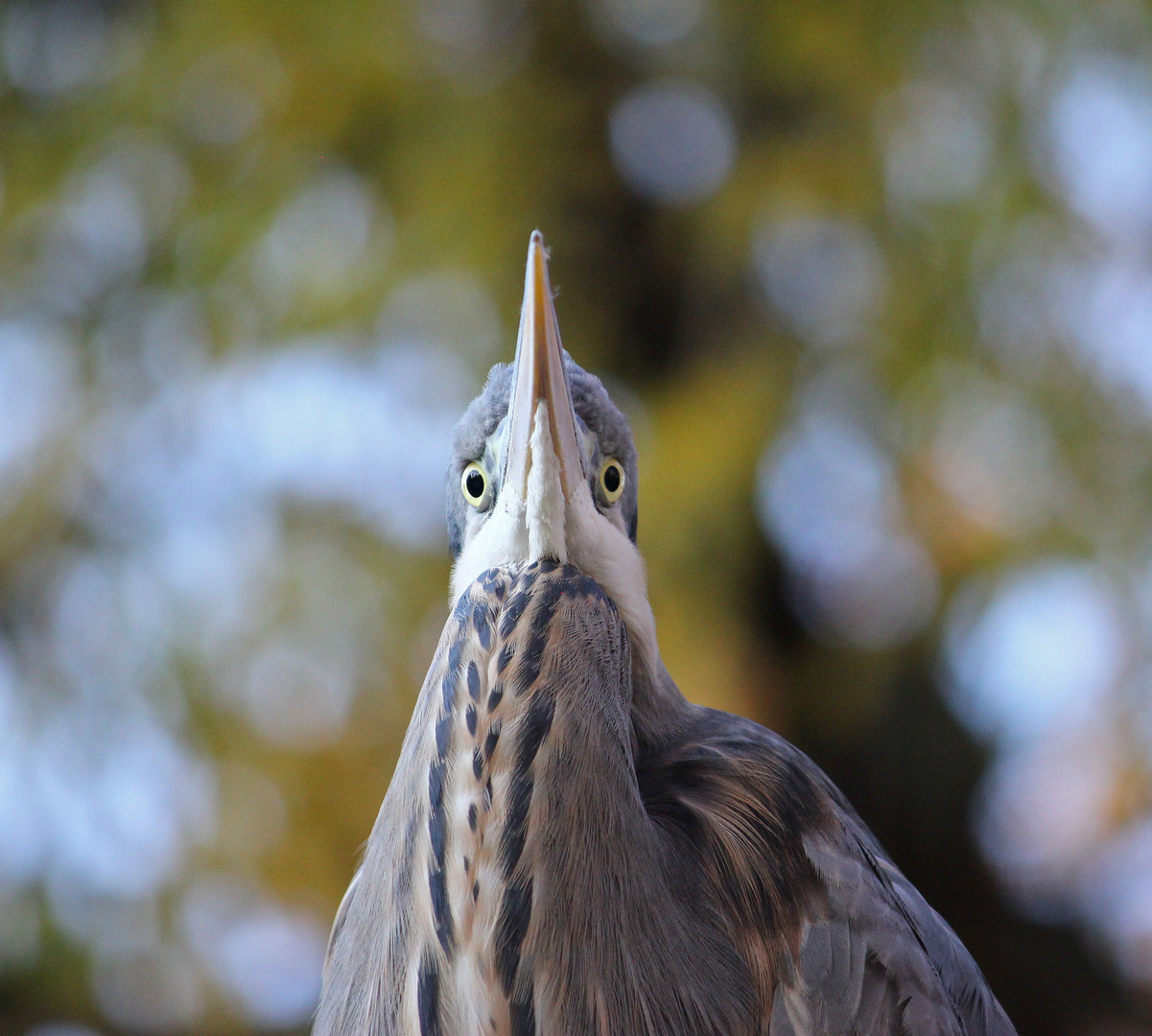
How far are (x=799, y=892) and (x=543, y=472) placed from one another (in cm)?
48

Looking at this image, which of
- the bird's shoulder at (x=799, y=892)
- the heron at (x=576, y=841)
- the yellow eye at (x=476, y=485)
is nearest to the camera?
the heron at (x=576, y=841)

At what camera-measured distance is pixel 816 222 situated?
3.33 meters

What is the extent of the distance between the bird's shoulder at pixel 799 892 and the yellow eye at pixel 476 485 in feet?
1.10

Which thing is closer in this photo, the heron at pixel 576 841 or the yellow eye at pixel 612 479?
the heron at pixel 576 841

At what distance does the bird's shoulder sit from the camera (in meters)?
0.96

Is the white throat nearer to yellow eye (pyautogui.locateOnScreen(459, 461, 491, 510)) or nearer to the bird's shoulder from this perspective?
yellow eye (pyautogui.locateOnScreen(459, 461, 491, 510))

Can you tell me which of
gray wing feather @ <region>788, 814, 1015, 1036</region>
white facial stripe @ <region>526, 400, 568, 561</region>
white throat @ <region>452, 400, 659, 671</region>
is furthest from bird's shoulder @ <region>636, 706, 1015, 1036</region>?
white facial stripe @ <region>526, 400, 568, 561</region>

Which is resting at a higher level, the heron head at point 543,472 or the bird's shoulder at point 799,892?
the heron head at point 543,472

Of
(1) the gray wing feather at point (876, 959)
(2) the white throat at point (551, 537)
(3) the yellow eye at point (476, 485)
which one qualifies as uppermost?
(3) the yellow eye at point (476, 485)

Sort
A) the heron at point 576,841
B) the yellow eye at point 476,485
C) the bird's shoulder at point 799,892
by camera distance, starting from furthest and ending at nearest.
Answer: the yellow eye at point 476,485 → the bird's shoulder at point 799,892 → the heron at point 576,841

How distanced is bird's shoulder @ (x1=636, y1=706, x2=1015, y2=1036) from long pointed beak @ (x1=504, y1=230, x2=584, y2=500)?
34 centimetres

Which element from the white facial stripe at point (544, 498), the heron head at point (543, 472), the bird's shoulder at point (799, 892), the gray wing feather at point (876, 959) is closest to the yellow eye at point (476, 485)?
the heron head at point (543, 472)

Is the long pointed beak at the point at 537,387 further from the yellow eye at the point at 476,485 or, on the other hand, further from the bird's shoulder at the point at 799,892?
the bird's shoulder at the point at 799,892

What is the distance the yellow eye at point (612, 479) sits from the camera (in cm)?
116
